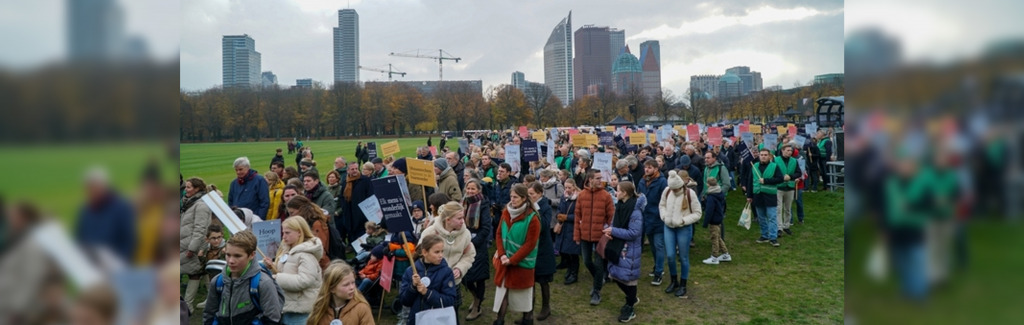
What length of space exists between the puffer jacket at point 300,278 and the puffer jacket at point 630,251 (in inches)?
153

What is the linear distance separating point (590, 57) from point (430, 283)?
587 ft

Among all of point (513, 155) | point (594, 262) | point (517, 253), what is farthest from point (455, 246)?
point (513, 155)

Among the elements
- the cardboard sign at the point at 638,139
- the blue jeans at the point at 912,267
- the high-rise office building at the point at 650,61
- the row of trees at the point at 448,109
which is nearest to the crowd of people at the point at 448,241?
the blue jeans at the point at 912,267

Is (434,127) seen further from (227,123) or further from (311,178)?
(311,178)

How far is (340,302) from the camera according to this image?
486 centimetres

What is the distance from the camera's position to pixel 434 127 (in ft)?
292

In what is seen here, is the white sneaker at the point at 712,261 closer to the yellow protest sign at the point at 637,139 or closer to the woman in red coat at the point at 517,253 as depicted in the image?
the woman in red coat at the point at 517,253

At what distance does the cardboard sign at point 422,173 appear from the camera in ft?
28.6

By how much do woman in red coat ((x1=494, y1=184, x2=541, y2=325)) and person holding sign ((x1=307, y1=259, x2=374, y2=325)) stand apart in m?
2.74

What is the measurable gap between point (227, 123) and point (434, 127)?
39.0 metres

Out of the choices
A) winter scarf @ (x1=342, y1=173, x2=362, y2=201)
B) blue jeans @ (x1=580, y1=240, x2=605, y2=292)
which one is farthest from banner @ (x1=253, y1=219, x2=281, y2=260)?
blue jeans @ (x1=580, y1=240, x2=605, y2=292)

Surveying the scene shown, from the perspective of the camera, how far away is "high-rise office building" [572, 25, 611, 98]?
17575 centimetres

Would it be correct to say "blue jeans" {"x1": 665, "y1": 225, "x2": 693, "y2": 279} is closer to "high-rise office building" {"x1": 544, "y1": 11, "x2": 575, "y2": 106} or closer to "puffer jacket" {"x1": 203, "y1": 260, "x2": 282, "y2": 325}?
"puffer jacket" {"x1": 203, "y1": 260, "x2": 282, "y2": 325}

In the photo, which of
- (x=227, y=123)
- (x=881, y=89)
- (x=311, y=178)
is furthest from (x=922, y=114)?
(x=227, y=123)
